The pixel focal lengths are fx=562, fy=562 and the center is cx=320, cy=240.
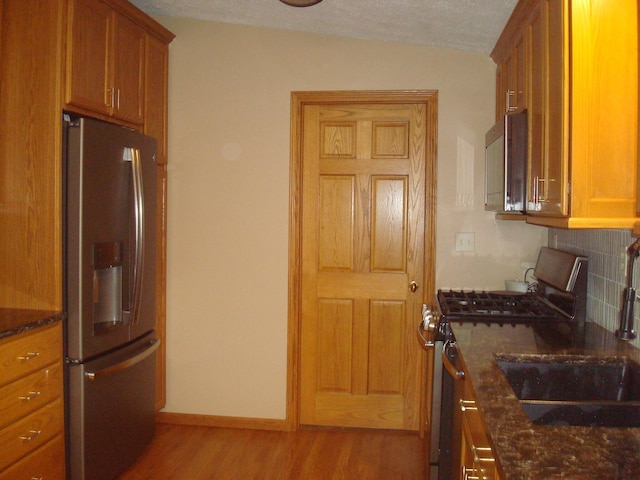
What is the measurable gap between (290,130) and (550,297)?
5.65 ft

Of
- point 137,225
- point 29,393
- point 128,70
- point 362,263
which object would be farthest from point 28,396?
point 362,263

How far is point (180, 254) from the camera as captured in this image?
3.46m

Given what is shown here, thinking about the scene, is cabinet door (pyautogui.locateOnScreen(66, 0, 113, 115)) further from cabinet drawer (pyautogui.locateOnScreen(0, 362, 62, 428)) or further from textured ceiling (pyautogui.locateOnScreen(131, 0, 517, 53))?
cabinet drawer (pyautogui.locateOnScreen(0, 362, 62, 428))

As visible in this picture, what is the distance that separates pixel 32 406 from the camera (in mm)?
2205

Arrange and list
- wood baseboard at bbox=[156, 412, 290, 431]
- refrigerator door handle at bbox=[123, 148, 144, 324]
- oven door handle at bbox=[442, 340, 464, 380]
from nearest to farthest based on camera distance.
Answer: oven door handle at bbox=[442, 340, 464, 380]
refrigerator door handle at bbox=[123, 148, 144, 324]
wood baseboard at bbox=[156, 412, 290, 431]

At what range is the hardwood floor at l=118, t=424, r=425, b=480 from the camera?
9.36 feet

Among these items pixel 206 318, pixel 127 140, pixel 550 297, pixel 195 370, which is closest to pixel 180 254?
pixel 206 318

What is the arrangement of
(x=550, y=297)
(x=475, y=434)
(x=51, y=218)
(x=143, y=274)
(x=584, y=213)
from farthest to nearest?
(x=143, y=274)
(x=550, y=297)
(x=51, y=218)
(x=584, y=213)
(x=475, y=434)

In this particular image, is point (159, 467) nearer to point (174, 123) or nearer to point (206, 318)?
point (206, 318)

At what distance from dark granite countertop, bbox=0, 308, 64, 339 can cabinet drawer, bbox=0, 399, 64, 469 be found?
35cm

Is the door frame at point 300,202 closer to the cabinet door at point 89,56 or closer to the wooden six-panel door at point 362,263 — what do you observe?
the wooden six-panel door at point 362,263

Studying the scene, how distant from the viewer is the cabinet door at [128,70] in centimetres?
274

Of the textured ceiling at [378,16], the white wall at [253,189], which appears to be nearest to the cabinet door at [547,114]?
the textured ceiling at [378,16]

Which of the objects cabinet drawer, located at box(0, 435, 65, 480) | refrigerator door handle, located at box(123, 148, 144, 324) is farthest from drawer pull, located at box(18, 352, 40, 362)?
refrigerator door handle, located at box(123, 148, 144, 324)
